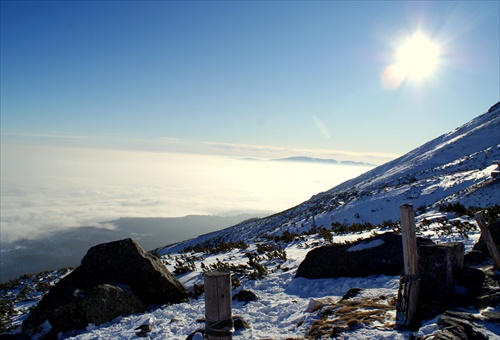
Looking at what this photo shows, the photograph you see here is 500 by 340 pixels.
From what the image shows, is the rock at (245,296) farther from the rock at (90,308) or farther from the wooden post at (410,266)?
the wooden post at (410,266)

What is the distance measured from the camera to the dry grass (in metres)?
4.73

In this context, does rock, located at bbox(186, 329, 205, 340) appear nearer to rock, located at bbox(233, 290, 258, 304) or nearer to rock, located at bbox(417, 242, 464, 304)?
rock, located at bbox(233, 290, 258, 304)

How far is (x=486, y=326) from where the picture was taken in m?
3.99

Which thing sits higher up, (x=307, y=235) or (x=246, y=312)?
(x=307, y=235)

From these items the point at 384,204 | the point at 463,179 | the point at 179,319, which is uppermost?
the point at 463,179

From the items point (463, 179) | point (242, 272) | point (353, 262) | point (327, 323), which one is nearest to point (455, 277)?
point (327, 323)

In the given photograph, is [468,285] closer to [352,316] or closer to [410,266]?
[410,266]

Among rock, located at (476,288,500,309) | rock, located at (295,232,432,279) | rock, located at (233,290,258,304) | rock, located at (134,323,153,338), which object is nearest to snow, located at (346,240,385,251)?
rock, located at (295,232,432,279)

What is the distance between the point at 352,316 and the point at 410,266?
1.24 metres

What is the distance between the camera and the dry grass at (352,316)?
15.5 feet

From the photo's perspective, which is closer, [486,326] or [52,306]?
[486,326]

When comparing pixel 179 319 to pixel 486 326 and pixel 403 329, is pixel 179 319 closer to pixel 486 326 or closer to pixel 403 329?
pixel 403 329

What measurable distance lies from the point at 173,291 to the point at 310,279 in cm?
378

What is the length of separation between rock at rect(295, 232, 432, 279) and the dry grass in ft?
6.81
